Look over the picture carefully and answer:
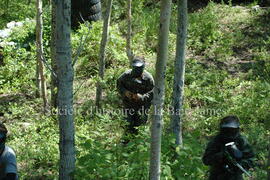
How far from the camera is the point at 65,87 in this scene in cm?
564

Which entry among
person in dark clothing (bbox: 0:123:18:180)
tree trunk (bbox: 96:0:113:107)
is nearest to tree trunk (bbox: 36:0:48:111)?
tree trunk (bbox: 96:0:113:107)

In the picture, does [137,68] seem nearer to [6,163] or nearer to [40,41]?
[40,41]

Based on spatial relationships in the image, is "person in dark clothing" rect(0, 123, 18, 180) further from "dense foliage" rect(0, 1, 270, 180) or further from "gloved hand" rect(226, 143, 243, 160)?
"gloved hand" rect(226, 143, 243, 160)

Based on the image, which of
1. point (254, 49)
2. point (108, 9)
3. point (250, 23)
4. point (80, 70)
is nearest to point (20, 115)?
point (80, 70)

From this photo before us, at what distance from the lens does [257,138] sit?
8.26 metres

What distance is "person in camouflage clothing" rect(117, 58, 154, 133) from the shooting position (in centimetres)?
805

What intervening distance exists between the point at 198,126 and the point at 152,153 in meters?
3.97

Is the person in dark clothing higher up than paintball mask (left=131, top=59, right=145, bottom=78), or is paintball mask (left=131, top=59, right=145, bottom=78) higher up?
paintball mask (left=131, top=59, right=145, bottom=78)

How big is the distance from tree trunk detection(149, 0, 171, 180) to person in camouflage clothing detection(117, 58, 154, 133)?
2726mm

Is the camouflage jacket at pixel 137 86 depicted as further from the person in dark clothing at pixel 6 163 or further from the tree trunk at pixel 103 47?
the person in dark clothing at pixel 6 163

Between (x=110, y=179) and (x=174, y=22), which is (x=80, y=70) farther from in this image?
(x=110, y=179)

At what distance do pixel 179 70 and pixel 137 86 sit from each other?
1.53m

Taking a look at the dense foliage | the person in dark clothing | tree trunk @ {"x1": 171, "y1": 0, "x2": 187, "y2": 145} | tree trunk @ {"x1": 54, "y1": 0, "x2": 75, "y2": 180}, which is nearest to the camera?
the person in dark clothing

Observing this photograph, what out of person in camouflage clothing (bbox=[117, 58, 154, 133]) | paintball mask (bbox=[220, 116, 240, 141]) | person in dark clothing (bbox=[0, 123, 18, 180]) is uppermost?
person in camouflage clothing (bbox=[117, 58, 154, 133])
